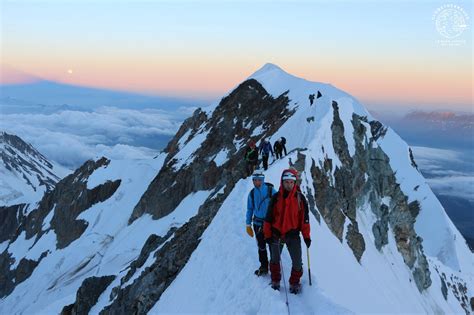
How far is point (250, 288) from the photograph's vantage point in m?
11.2

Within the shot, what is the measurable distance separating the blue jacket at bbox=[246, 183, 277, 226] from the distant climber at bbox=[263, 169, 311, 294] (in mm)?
787

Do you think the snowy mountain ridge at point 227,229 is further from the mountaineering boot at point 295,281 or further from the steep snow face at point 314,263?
the mountaineering boot at point 295,281

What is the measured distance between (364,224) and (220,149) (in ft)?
74.1

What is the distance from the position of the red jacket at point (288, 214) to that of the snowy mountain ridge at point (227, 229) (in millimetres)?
1694

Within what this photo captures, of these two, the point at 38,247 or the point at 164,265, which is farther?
the point at 38,247

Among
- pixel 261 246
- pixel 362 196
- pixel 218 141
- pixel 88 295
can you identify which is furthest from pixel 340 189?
pixel 218 141

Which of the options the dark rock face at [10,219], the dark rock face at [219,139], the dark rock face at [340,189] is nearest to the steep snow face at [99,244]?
the dark rock face at [219,139]

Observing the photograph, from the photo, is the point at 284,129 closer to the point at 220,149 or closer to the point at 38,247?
the point at 220,149

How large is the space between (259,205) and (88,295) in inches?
1019

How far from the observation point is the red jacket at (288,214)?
10.1 m

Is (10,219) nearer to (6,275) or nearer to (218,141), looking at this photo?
(6,275)

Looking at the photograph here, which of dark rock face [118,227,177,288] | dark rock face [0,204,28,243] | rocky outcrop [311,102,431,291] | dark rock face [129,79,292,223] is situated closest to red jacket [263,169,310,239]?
rocky outcrop [311,102,431,291]

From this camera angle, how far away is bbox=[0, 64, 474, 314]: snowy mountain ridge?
1402 cm

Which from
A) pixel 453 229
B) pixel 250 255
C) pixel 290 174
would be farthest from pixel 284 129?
pixel 453 229
